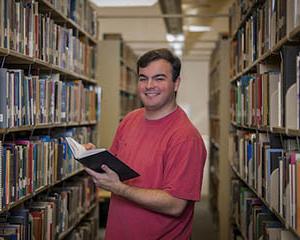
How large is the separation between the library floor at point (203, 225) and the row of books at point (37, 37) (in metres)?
2.32

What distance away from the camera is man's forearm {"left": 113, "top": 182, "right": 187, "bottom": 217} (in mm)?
1882

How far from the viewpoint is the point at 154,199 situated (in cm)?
188

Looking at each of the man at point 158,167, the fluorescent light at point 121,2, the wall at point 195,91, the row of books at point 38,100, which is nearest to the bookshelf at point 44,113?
the row of books at point 38,100

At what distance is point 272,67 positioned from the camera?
2.69 meters

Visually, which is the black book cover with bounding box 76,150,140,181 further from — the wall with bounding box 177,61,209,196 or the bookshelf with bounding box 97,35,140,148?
the wall with bounding box 177,61,209,196

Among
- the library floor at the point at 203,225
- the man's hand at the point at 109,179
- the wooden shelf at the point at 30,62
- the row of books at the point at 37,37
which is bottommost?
the library floor at the point at 203,225

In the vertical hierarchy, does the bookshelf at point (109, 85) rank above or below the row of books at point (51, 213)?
above

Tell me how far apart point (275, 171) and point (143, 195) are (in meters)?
0.72

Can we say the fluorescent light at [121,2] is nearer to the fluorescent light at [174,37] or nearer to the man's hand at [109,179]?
the fluorescent light at [174,37]

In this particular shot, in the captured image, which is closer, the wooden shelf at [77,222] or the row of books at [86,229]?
the wooden shelf at [77,222]

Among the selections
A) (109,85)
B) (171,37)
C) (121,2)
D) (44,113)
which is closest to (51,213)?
(44,113)

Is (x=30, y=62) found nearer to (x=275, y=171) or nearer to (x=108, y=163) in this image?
(x=108, y=163)

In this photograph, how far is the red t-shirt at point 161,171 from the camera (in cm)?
192

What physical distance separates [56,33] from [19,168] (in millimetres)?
1101
